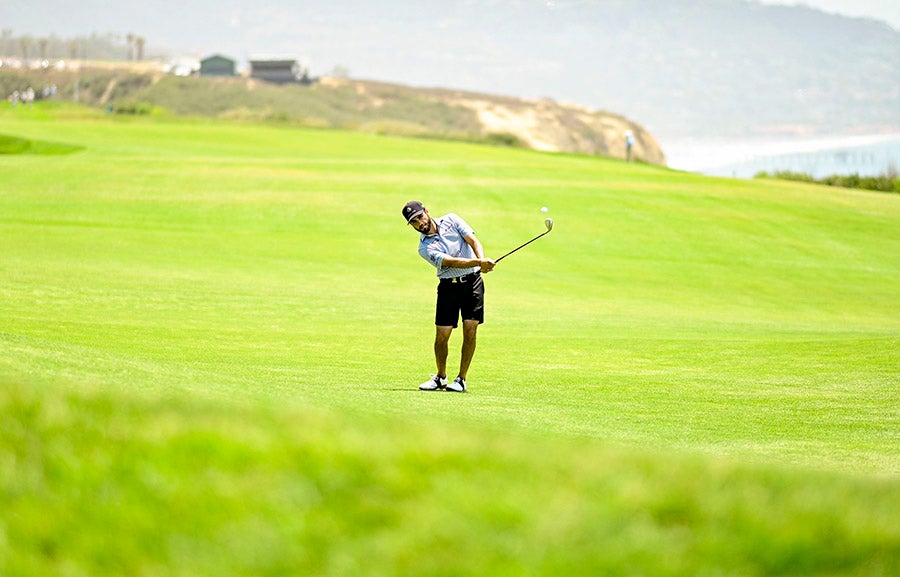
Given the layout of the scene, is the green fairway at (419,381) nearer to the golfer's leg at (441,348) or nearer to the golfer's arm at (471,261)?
the golfer's leg at (441,348)

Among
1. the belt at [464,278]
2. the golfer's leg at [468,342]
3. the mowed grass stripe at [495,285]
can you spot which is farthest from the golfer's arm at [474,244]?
the mowed grass stripe at [495,285]

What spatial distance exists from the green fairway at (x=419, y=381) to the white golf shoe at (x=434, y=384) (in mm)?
304

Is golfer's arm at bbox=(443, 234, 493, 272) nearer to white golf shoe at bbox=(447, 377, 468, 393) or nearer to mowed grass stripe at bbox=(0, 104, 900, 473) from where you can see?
white golf shoe at bbox=(447, 377, 468, 393)

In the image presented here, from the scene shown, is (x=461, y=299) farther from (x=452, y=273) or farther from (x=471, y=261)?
(x=471, y=261)

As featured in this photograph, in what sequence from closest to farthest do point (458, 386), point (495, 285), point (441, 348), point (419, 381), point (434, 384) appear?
1. point (458, 386)
2. point (434, 384)
3. point (441, 348)
4. point (419, 381)
5. point (495, 285)

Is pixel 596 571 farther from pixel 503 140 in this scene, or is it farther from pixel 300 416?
pixel 503 140

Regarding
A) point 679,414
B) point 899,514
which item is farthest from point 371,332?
point 899,514

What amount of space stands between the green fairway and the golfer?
535mm

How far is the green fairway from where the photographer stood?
489cm

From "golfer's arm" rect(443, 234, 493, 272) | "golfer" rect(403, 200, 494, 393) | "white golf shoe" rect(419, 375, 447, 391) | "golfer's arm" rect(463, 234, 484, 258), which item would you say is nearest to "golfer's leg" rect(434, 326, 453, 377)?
"golfer" rect(403, 200, 494, 393)

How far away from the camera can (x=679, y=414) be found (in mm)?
11961

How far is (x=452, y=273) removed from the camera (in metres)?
13.5

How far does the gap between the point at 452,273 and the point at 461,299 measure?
0.31m

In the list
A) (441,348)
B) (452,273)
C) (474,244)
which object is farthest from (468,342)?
(474,244)
